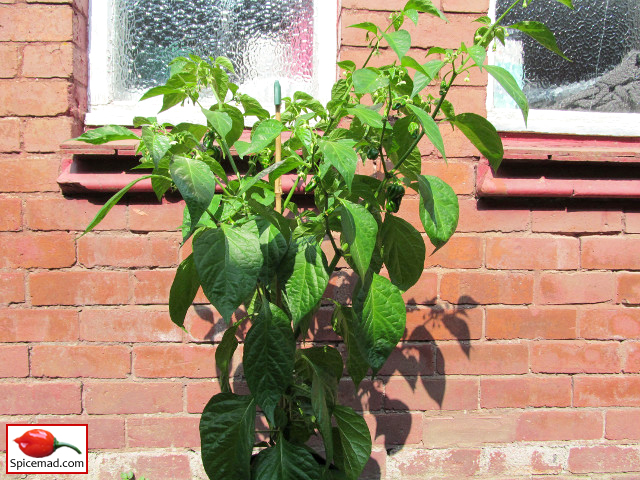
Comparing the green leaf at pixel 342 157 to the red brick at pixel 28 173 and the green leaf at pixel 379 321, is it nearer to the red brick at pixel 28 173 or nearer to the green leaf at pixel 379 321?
the green leaf at pixel 379 321

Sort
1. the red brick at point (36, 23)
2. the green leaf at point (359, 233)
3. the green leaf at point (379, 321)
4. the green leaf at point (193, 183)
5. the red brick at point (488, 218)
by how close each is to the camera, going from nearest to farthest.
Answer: the green leaf at point (193, 183), the green leaf at point (359, 233), the green leaf at point (379, 321), the red brick at point (36, 23), the red brick at point (488, 218)

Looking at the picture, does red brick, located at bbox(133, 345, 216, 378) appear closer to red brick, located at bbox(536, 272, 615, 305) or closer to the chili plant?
the chili plant

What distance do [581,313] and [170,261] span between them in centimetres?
152

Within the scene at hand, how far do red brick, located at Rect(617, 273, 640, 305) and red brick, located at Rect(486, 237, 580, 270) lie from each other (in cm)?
19

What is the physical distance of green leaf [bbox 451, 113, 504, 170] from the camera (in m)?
1.11

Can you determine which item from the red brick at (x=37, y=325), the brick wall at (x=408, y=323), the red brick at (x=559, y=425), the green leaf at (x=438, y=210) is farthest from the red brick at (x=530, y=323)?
the red brick at (x=37, y=325)

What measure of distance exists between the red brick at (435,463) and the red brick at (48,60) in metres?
1.81

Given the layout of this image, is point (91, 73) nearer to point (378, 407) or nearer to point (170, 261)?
point (170, 261)

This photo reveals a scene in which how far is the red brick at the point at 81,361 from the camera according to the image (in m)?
1.71

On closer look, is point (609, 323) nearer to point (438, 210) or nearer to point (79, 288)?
point (438, 210)

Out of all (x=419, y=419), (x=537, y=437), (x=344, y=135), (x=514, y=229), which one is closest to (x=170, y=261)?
(x=344, y=135)

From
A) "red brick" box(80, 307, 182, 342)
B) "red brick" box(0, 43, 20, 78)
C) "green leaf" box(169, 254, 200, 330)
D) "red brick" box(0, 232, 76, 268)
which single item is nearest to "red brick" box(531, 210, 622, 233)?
"green leaf" box(169, 254, 200, 330)

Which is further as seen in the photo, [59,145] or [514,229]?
[514,229]

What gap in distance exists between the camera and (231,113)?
1198 millimetres
